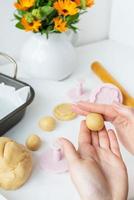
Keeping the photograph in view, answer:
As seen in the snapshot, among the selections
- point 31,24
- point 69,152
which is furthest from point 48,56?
point 69,152

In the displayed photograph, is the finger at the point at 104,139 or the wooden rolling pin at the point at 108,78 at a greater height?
the finger at the point at 104,139

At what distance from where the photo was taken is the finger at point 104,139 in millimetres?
639

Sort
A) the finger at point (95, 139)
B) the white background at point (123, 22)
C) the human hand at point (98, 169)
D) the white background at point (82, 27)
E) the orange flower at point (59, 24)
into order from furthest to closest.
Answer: the white background at point (123, 22) < the white background at point (82, 27) < the orange flower at point (59, 24) < the finger at point (95, 139) < the human hand at point (98, 169)

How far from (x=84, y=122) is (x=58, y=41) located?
0.79 feet

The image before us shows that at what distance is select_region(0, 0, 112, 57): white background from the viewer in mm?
891

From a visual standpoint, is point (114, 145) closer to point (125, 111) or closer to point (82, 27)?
point (125, 111)

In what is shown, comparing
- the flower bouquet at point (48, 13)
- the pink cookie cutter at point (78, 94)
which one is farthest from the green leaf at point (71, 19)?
the pink cookie cutter at point (78, 94)

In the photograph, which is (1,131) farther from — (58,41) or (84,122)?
(58,41)

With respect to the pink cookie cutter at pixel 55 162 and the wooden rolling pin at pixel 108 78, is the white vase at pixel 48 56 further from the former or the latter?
the pink cookie cutter at pixel 55 162

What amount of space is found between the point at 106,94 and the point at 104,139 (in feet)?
0.61

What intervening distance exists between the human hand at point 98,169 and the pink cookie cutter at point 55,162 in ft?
0.13

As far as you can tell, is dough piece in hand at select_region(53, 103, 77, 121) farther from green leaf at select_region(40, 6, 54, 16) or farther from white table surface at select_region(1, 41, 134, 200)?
green leaf at select_region(40, 6, 54, 16)

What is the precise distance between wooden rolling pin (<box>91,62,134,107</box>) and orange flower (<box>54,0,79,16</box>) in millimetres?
204

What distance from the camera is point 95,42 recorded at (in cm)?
111
